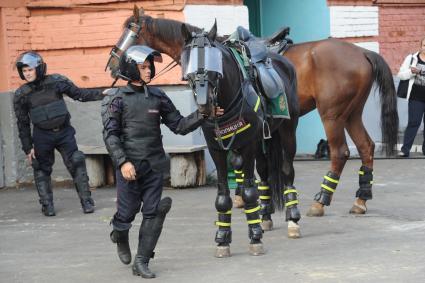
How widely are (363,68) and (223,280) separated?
3879 mm

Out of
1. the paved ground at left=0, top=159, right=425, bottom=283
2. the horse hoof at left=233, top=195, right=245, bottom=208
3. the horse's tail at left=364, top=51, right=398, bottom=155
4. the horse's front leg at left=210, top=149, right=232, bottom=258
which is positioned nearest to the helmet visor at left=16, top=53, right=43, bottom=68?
the paved ground at left=0, top=159, right=425, bottom=283

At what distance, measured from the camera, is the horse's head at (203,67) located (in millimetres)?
5604

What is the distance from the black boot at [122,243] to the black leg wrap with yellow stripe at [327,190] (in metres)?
2.81

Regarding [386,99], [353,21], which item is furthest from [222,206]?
[353,21]

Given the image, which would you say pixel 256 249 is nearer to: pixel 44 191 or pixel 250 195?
pixel 250 195

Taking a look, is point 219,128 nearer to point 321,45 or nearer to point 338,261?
point 338,261

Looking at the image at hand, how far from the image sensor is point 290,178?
735 centimetres

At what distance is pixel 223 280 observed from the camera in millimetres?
5625

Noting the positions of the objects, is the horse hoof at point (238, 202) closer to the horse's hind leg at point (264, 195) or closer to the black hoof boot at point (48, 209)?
the horse's hind leg at point (264, 195)

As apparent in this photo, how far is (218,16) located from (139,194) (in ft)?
18.4

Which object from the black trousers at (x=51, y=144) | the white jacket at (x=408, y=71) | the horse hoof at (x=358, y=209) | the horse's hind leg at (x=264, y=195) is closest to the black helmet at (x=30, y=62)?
the black trousers at (x=51, y=144)

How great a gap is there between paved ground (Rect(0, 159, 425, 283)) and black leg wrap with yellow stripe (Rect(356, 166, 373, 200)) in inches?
8.5

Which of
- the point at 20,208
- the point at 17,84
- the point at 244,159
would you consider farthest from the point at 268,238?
the point at 17,84

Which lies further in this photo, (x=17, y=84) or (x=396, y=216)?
(x=17, y=84)
